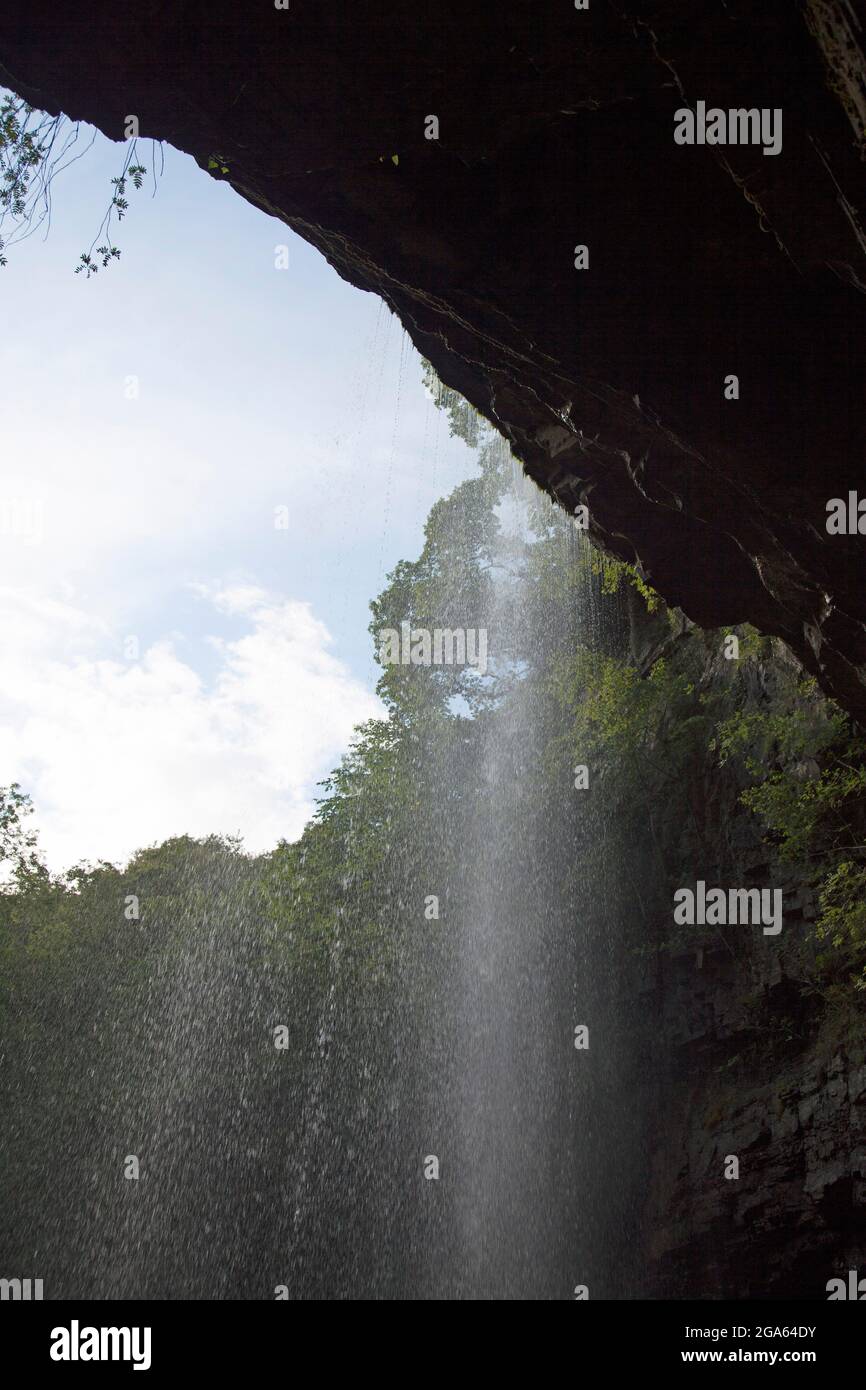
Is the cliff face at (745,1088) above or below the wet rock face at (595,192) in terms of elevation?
below

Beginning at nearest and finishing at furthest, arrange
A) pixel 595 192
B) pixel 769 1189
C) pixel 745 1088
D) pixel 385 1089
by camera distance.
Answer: pixel 595 192 < pixel 769 1189 < pixel 745 1088 < pixel 385 1089

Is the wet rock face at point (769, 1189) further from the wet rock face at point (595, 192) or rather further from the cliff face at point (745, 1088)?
the wet rock face at point (595, 192)

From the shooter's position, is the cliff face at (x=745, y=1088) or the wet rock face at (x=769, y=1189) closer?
the wet rock face at (x=769, y=1189)

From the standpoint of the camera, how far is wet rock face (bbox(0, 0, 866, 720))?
509cm

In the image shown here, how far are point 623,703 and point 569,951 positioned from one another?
16.4 feet

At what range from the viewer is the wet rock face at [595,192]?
5094mm

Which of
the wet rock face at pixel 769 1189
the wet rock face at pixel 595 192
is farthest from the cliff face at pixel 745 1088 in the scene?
the wet rock face at pixel 595 192

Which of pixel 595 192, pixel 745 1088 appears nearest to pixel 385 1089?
pixel 745 1088

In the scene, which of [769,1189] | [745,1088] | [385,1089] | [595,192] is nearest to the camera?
[595,192]

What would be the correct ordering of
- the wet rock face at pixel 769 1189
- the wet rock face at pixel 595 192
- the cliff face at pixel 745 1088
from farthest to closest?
the cliff face at pixel 745 1088 → the wet rock face at pixel 769 1189 → the wet rock face at pixel 595 192

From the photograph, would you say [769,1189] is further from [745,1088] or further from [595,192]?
[595,192]

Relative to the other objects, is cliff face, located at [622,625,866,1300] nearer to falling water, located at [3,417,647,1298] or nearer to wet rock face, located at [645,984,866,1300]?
wet rock face, located at [645,984,866,1300]

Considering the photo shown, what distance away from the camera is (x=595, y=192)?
6.41 m

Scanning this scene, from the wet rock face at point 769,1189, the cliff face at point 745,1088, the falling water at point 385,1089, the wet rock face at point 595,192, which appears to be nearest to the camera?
the wet rock face at point 595,192
